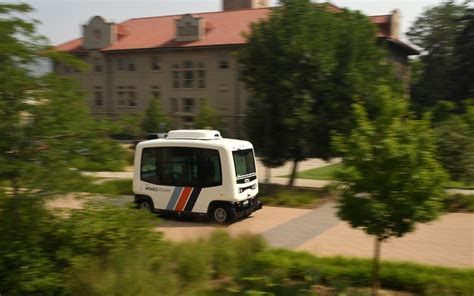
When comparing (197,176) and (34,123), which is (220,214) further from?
(34,123)

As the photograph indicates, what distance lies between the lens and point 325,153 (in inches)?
687

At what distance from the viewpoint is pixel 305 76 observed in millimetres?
17156

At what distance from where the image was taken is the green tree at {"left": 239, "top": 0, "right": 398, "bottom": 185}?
16953 mm

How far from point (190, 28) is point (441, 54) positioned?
28428 millimetres

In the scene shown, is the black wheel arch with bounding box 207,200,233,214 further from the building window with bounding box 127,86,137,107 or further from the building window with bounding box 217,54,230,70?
the building window with bounding box 127,86,137,107

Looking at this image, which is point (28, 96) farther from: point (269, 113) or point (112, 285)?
point (269, 113)

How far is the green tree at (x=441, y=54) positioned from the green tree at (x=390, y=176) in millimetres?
26717

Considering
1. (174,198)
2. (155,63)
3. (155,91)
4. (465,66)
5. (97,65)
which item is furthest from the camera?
(97,65)

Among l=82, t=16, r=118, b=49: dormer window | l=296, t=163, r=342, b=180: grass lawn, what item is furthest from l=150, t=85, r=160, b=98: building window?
l=296, t=163, r=342, b=180: grass lawn

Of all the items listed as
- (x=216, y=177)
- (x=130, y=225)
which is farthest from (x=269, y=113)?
(x=130, y=225)

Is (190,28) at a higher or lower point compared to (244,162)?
higher

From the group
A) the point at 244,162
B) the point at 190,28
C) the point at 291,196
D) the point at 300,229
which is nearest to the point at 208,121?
the point at 291,196

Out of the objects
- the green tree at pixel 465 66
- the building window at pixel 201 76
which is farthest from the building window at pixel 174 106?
the green tree at pixel 465 66

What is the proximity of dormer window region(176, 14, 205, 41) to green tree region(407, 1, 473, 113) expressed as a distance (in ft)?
69.0
